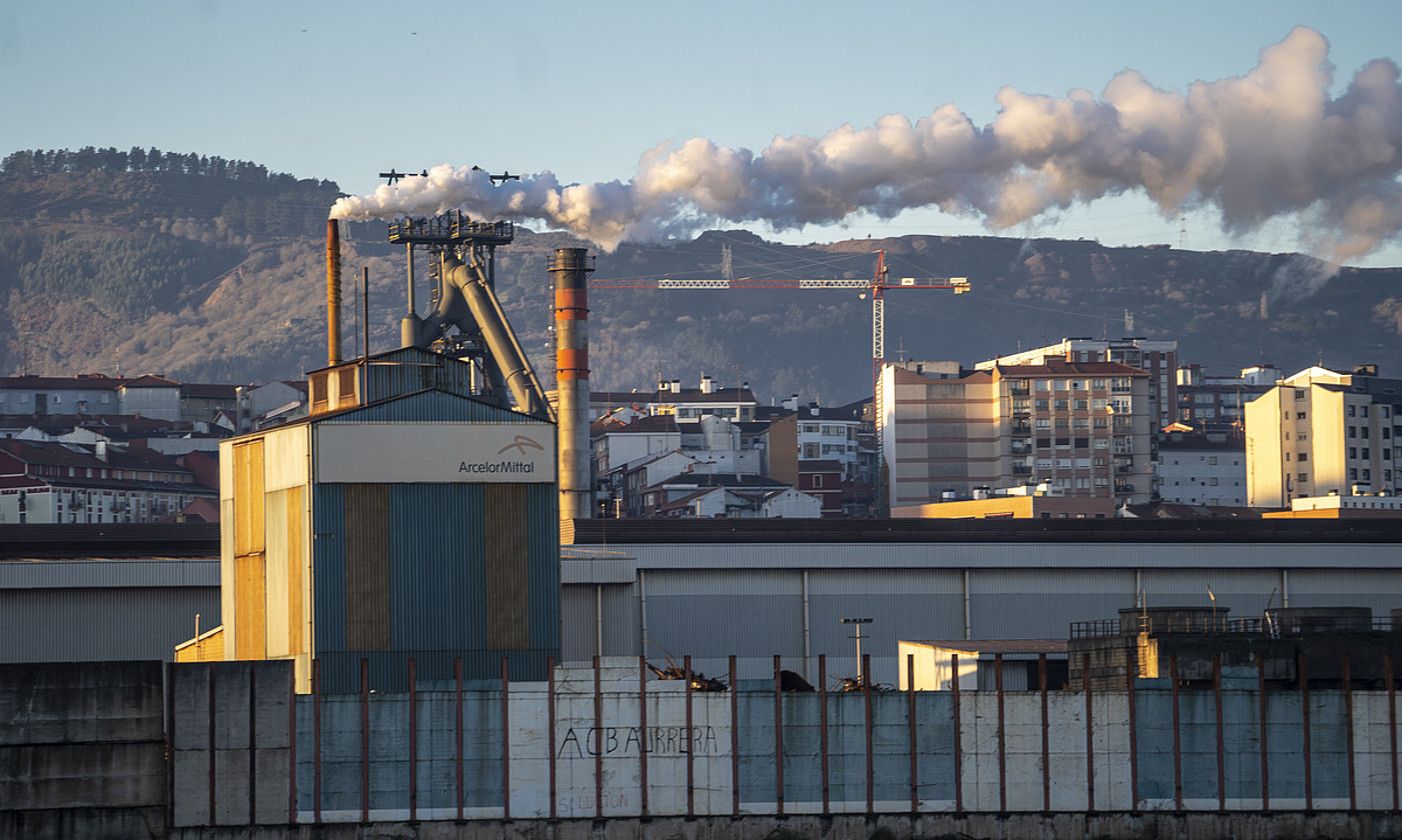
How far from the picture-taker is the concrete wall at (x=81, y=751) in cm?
4509

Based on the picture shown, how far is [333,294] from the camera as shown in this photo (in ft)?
276

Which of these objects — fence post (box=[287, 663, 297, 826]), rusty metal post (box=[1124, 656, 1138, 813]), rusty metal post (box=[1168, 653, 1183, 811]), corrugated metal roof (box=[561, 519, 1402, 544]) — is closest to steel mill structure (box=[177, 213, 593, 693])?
fence post (box=[287, 663, 297, 826])

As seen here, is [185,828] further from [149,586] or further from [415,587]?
[149,586]

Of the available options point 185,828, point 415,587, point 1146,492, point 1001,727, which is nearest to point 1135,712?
point 1001,727

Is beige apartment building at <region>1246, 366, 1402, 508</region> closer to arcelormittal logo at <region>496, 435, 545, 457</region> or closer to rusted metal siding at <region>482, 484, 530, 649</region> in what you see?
arcelormittal logo at <region>496, 435, 545, 457</region>

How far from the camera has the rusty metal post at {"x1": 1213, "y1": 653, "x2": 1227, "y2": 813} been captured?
157 ft

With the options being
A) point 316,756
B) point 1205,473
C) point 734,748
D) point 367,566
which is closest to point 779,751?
point 734,748

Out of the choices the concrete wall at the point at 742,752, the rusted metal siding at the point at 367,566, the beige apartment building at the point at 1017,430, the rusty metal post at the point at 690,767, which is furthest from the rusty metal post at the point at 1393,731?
the beige apartment building at the point at 1017,430

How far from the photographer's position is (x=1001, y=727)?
155 ft

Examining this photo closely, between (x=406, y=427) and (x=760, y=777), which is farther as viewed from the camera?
(x=406, y=427)

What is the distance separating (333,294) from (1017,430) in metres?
107

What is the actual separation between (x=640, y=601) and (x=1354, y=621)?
22.5 metres

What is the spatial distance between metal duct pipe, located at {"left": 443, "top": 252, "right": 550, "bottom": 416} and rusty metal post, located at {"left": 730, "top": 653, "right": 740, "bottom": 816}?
208ft

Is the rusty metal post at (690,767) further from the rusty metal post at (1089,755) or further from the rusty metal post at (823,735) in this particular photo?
the rusty metal post at (1089,755)
